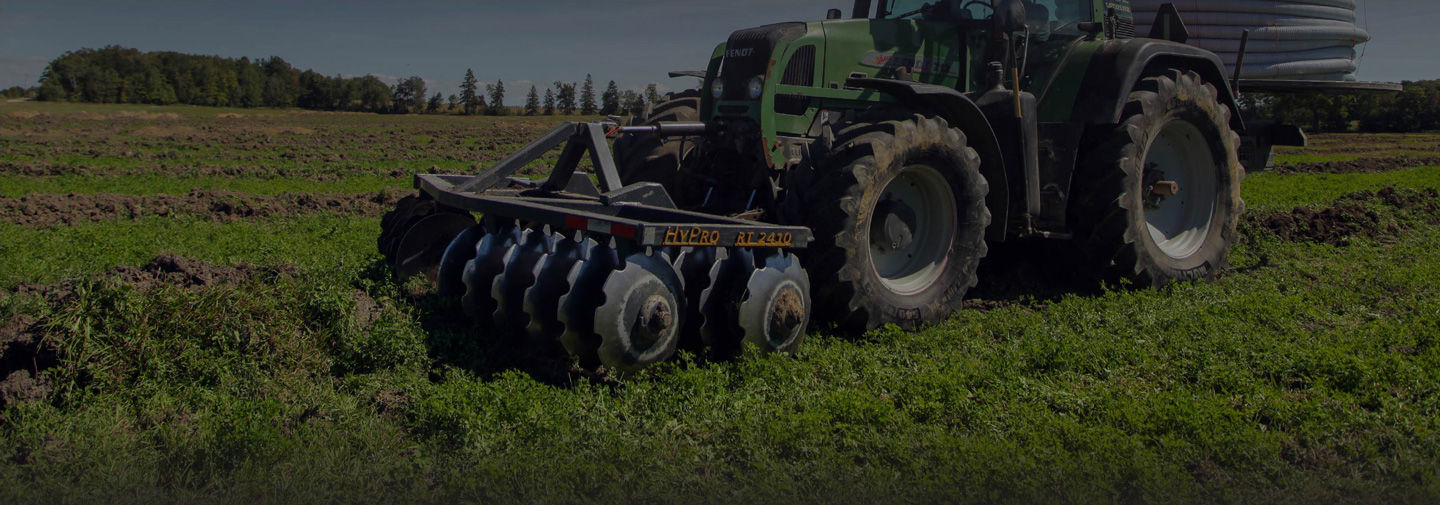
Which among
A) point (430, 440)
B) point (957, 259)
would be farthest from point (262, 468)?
point (957, 259)

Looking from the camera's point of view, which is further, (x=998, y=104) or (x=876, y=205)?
(x=998, y=104)

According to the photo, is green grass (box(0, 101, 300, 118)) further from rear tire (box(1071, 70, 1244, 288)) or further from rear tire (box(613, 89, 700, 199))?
rear tire (box(1071, 70, 1244, 288))

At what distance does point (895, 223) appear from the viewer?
6516mm

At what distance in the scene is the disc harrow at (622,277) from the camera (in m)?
4.98

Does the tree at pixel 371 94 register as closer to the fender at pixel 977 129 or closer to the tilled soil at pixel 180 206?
the tilled soil at pixel 180 206

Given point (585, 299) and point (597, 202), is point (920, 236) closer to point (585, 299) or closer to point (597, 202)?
point (597, 202)

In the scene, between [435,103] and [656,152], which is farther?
[435,103]

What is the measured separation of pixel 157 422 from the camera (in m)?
4.32

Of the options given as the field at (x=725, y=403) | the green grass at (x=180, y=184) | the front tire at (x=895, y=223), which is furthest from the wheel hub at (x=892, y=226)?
the green grass at (x=180, y=184)

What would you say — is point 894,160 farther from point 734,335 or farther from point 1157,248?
point 1157,248

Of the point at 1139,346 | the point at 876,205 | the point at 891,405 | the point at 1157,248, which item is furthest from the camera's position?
the point at 1157,248

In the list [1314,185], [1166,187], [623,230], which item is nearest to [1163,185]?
[1166,187]

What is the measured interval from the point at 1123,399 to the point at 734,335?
194cm

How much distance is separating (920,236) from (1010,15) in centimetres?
169
